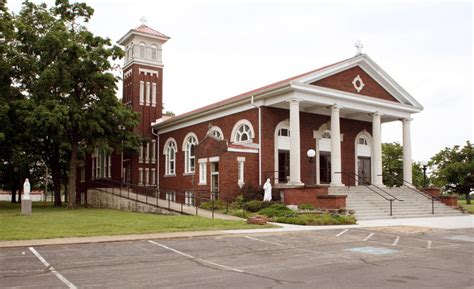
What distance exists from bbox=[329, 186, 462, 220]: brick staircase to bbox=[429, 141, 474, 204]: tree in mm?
22359

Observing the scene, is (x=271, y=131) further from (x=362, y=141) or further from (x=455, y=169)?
(x=455, y=169)

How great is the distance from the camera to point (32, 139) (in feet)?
105

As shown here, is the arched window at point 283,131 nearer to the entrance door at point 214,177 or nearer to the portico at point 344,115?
the portico at point 344,115

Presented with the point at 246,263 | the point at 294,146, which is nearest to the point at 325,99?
the point at 294,146

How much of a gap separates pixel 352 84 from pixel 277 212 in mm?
12061

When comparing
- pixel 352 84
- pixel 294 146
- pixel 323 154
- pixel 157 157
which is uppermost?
pixel 352 84

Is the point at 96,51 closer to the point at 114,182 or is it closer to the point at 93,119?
the point at 93,119

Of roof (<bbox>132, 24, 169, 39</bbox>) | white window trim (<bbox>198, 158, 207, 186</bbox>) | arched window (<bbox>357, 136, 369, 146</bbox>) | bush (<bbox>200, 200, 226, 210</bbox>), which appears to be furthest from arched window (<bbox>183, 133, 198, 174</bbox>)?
arched window (<bbox>357, 136, 369, 146</bbox>)

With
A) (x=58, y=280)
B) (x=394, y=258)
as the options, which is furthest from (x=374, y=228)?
(x=58, y=280)

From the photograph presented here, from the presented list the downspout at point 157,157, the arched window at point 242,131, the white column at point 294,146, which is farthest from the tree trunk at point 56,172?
the white column at point 294,146

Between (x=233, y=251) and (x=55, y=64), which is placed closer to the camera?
(x=233, y=251)

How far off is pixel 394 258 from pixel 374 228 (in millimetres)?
7672

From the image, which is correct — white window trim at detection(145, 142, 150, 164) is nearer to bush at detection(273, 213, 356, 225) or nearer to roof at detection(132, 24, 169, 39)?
roof at detection(132, 24, 169, 39)

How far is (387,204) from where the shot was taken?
26.2 metres
